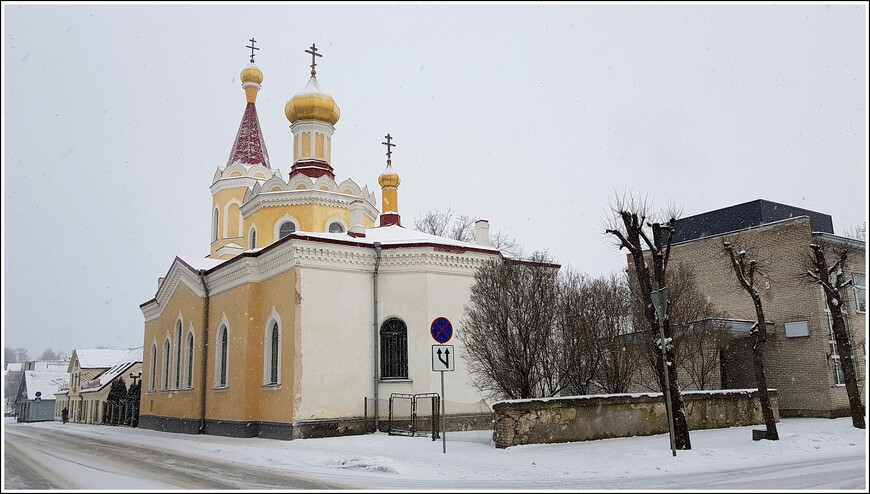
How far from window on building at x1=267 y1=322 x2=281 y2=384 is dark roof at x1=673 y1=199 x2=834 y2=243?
1434cm

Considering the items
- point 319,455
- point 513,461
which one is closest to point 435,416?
point 319,455

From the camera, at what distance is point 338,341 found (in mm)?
19891

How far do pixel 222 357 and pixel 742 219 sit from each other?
19.2m

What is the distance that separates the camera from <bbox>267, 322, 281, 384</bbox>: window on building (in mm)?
20625

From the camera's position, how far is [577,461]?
487 inches

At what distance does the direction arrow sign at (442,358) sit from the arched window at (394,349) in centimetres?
702

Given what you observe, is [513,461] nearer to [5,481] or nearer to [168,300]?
[5,481]

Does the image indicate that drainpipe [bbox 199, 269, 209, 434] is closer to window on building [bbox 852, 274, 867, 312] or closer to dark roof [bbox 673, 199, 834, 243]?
dark roof [bbox 673, 199, 834, 243]

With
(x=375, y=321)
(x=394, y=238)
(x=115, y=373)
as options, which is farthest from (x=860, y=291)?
(x=115, y=373)

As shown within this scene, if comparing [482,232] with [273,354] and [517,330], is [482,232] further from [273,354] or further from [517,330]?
[273,354]

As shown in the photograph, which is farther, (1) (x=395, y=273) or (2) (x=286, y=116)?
(2) (x=286, y=116)

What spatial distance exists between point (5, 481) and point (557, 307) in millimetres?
12582

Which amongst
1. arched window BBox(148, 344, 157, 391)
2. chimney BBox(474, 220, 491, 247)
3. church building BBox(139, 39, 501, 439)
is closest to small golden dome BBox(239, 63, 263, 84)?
church building BBox(139, 39, 501, 439)

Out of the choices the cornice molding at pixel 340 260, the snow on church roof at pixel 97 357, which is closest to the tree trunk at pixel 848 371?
the cornice molding at pixel 340 260
